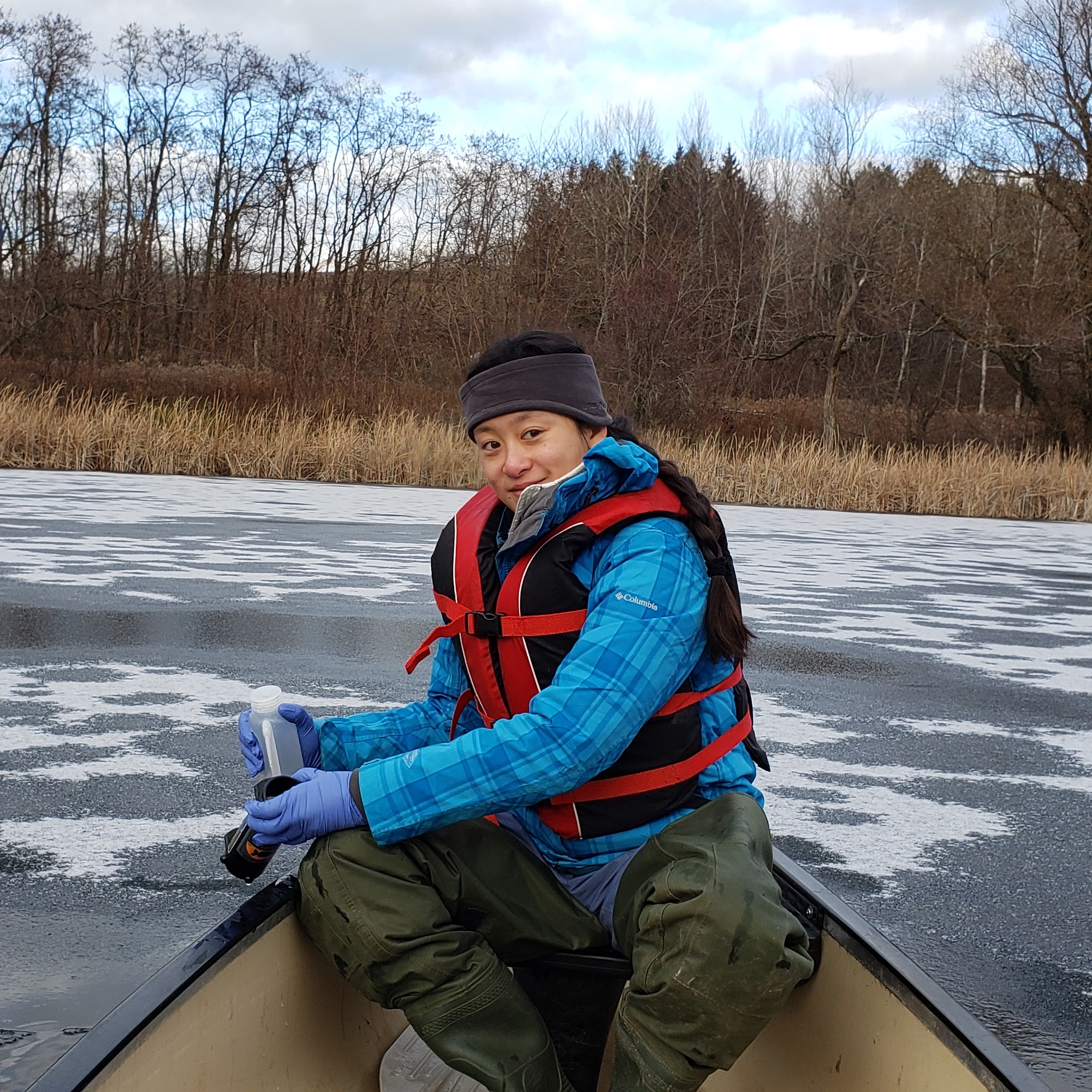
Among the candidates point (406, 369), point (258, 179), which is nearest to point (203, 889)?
point (406, 369)

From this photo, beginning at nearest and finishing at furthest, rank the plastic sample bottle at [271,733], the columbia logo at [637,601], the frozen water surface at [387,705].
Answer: the columbia logo at [637,601]
the plastic sample bottle at [271,733]
the frozen water surface at [387,705]

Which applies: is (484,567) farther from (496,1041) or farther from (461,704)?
(496,1041)

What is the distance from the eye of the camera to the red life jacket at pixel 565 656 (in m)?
1.49

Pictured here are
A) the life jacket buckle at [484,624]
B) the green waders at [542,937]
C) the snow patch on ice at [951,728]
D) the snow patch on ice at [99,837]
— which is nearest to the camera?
the green waders at [542,937]

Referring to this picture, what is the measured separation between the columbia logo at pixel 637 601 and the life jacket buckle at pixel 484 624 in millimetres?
180

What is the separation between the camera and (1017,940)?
1.97 m

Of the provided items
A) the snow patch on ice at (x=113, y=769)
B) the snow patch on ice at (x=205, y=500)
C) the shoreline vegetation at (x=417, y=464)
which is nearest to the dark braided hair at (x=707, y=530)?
the snow patch on ice at (x=113, y=769)

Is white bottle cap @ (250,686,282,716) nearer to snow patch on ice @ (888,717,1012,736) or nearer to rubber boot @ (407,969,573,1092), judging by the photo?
rubber boot @ (407,969,573,1092)

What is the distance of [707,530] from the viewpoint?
151 centimetres

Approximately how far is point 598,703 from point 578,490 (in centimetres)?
29

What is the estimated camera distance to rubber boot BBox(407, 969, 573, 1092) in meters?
1.40

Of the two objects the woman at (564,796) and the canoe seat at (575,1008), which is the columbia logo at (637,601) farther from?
the canoe seat at (575,1008)

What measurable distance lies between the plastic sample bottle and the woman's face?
0.42 meters

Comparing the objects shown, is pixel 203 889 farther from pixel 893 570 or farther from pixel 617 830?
pixel 893 570
